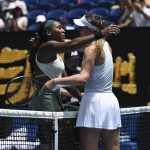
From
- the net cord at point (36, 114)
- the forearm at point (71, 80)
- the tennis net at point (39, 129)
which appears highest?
the forearm at point (71, 80)

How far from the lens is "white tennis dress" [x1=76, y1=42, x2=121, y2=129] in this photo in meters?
5.12

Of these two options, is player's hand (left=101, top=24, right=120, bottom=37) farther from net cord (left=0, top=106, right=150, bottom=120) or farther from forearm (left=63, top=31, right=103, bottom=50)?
net cord (left=0, top=106, right=150, bottom=120)

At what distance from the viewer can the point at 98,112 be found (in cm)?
513

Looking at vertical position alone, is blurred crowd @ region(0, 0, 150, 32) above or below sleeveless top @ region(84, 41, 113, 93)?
above

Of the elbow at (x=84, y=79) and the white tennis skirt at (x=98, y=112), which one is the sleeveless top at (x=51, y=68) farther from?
the elbow at (x=84, y=79)

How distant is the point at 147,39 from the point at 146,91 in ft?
2.52

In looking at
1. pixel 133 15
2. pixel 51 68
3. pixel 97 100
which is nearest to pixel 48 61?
pixel 51 68

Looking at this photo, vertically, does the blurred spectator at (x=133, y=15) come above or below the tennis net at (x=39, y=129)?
above

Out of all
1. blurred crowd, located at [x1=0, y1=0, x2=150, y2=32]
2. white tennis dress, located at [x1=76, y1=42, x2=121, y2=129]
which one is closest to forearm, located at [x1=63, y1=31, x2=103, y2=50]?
white tennis dress, located at [x1=76, y1=42, x2=121, y2=129]

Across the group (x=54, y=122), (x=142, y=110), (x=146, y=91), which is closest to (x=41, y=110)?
(x=54, y=122)

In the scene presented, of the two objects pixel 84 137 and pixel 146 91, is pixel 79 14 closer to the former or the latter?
pixel 146 91

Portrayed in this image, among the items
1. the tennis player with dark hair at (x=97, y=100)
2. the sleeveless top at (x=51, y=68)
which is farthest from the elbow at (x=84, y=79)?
the sleeveless top at (x=51, y=68)

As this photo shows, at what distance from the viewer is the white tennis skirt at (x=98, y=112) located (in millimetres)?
5109

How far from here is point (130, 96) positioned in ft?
31.0
